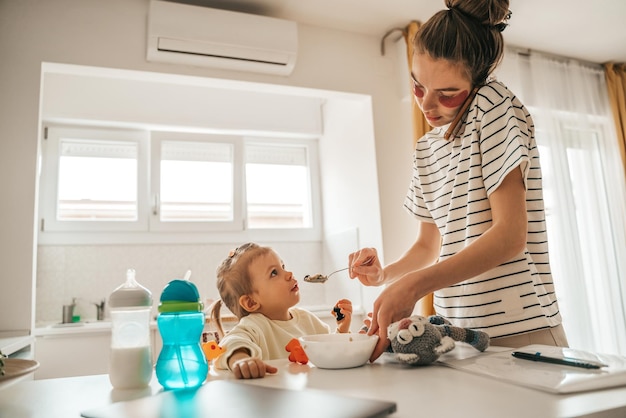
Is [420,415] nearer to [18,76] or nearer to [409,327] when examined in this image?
[409,327]

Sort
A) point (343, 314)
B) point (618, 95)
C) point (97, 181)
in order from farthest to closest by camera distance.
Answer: point (618, 95), point (97, 181), point (343, 314)

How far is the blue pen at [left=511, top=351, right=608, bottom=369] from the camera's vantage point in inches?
27.4

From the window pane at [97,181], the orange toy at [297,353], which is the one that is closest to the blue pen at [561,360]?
the orange toy at [297,353]

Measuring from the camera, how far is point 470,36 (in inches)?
44.5

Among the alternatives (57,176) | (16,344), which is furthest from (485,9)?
(57,176)

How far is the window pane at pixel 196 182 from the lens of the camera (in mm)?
3572

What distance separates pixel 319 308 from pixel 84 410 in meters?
2.83

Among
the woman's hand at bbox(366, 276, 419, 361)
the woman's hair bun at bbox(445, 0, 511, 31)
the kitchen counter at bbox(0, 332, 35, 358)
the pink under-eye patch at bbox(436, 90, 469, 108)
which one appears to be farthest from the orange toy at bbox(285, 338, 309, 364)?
the kitchen counter at bbox(0, 332, 35, 358)

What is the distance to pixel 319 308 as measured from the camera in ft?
11.1

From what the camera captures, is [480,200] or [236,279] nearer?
[480,200]

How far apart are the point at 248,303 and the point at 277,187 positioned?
2.52m

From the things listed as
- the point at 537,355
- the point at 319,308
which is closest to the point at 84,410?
the point at 537,355

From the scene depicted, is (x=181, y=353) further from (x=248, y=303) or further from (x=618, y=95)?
(x=618, y=95)

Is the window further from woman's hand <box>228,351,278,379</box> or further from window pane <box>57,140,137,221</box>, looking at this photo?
woman's hand <box>228,351,278,379</box>
